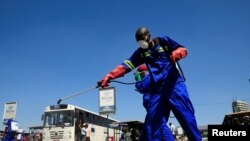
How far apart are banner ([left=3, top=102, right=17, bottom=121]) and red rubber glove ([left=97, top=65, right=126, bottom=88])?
11.3 m

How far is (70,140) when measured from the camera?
2278 centimetres

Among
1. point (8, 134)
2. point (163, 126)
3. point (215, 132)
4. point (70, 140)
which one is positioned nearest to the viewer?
point (163, 126)

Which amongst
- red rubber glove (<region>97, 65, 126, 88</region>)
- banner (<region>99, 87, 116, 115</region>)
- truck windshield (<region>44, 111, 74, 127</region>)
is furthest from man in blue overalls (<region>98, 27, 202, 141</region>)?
truck windshield (<region>44, 111, 74, 127</region>)

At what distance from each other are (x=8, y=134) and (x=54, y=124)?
3.96m

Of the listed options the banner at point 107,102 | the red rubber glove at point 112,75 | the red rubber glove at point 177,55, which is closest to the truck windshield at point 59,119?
the banner at point 107,102

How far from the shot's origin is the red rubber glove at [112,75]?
4.99m

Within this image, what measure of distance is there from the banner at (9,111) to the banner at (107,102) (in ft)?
13.3

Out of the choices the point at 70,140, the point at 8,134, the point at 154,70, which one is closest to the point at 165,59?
the point at 154,70

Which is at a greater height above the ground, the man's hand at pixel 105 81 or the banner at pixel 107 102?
the banner at pixel 107 102

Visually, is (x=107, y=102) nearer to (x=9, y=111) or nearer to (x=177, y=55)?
(x=9, y=111)

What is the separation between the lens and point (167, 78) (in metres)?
4.45

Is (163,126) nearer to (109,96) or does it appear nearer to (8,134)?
(109,96)

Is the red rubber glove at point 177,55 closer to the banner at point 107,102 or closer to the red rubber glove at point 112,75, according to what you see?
the red rubber glove at point 112,75

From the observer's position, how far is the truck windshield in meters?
22.8
